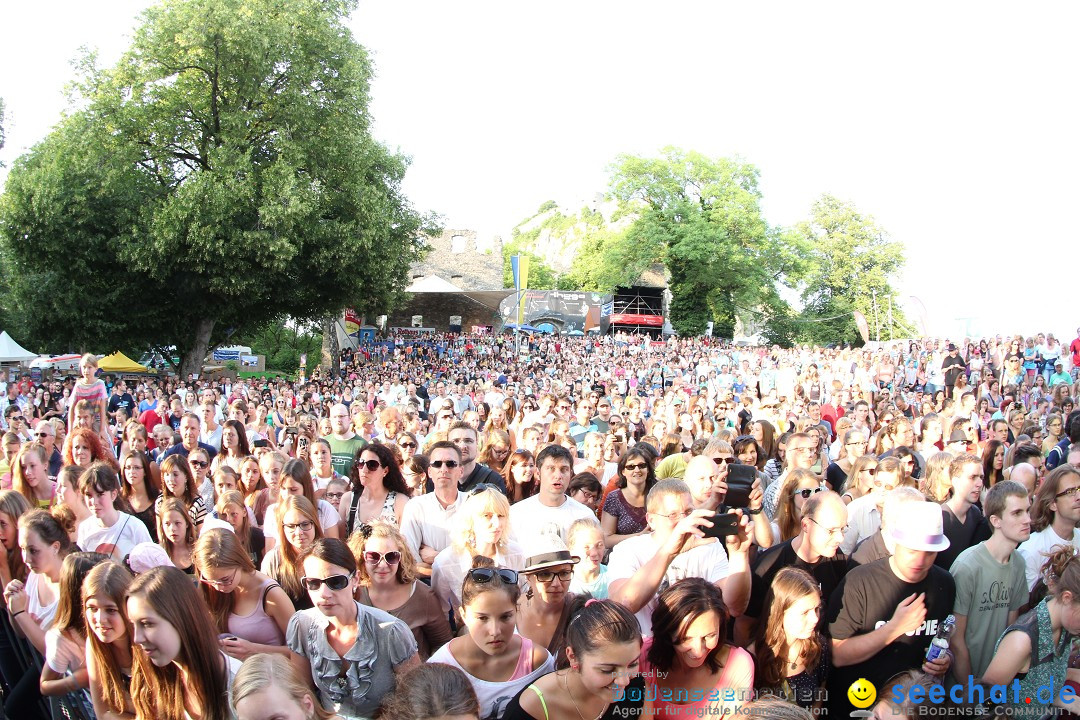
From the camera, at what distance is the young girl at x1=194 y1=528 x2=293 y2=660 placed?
3.19 m

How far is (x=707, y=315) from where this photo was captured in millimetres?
43344

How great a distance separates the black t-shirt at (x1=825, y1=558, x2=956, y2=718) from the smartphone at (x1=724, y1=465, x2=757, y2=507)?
0.68m

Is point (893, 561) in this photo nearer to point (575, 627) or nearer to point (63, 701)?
point (575, 627)

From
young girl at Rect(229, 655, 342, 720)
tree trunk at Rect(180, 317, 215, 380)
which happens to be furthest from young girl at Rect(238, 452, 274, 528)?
tree trunk at Rect(180, 317, 215, 380)

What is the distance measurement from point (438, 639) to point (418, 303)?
45149 millimetres

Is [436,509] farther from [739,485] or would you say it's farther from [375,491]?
[739,485]

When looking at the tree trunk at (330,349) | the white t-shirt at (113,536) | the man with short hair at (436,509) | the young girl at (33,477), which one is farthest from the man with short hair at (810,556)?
the tree trunk at (330,349)

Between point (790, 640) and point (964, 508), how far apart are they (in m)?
2.24

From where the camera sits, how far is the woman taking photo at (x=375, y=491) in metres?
4.79

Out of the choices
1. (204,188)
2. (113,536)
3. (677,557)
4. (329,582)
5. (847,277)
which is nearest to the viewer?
(329,582)

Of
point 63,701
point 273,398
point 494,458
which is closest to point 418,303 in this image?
point 273,398

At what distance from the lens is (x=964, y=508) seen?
14.9 feet

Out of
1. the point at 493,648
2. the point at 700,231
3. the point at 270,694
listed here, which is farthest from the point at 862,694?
the point at 700,231

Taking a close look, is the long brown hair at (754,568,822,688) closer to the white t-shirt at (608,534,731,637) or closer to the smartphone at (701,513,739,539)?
the smartphone at (701,513,739,539)
